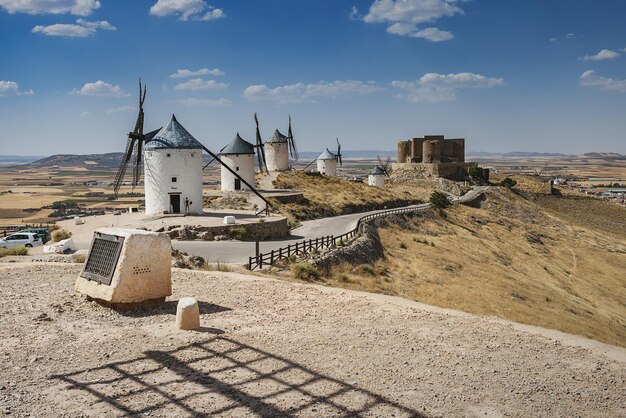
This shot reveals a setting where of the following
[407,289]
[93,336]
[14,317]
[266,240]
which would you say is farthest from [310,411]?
[266,240]

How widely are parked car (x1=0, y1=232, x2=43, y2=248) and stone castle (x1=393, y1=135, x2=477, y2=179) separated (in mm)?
49505

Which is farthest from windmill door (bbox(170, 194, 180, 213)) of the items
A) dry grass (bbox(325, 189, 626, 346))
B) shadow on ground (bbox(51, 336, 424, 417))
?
shadow on ground (bbox(51, 336, 424, 417))

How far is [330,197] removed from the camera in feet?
158

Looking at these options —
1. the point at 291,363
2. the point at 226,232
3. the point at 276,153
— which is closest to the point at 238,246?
the point at 226,232

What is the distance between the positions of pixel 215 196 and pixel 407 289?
20571 mm

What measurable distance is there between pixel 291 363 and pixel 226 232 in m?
17.5

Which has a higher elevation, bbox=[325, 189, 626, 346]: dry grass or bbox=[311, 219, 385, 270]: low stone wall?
bbox=[311, 219, 385, 270]: low stone wall

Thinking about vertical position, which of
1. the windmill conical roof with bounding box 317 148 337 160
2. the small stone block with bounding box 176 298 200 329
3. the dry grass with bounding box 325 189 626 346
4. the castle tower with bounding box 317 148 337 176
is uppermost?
the windmill conical roof with bounding box 317 148 337 160

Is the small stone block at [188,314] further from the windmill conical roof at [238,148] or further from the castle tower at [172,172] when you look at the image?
the windmill conical roof at [238,148]

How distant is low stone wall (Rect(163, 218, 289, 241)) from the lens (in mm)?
25438

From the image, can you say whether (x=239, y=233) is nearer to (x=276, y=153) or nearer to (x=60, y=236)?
(x=60, y=236)

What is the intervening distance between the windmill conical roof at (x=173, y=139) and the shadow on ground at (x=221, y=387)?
69.4ft

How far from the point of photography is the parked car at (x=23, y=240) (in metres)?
25.8

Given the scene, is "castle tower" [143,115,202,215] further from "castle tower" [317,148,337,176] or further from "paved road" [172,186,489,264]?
"castle tower" [317,148,337,176]
